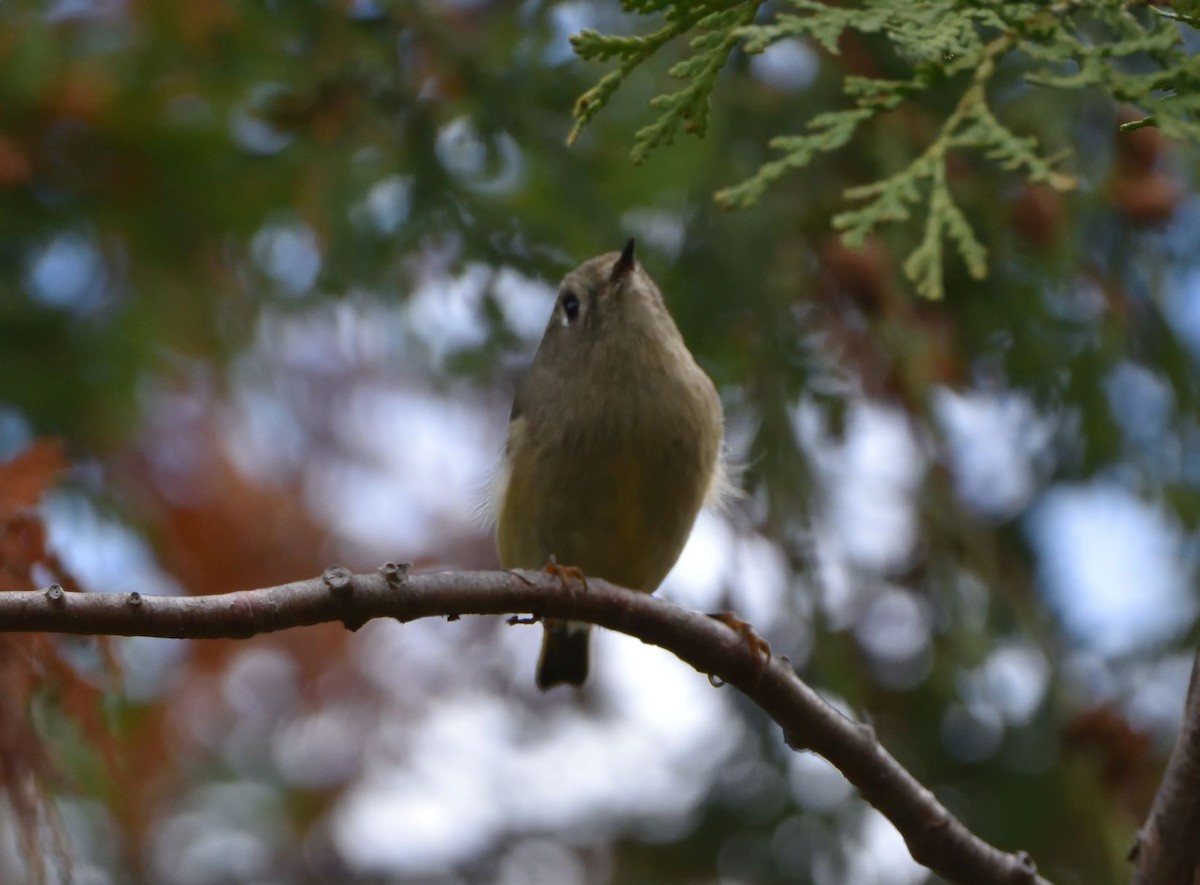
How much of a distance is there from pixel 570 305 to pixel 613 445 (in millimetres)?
669

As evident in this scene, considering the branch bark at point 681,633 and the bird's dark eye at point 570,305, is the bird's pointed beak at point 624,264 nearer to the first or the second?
the bird's dark eye at point 570,305

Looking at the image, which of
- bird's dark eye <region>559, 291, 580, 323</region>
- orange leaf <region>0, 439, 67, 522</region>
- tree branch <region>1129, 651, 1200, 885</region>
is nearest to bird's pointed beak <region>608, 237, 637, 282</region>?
bird's dark eye <region>559, 291, 580, 323</region>

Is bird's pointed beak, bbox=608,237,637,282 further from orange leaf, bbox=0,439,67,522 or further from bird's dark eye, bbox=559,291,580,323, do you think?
orange leaf, bbox=0,439,67,522

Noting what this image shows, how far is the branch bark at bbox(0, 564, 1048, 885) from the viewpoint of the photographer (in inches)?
89.1

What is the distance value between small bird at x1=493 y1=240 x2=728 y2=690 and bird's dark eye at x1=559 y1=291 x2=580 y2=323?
3 centimetres

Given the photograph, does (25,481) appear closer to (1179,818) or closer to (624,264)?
(624,264)

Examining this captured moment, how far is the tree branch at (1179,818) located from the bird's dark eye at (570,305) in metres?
2.21

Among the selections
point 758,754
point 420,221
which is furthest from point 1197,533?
point 420,221

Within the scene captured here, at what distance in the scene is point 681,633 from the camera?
2693mm

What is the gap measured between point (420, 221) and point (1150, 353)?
218cm

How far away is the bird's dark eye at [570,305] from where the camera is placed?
4.23 m

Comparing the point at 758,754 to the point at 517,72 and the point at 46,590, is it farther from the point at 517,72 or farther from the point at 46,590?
the point at 46,590

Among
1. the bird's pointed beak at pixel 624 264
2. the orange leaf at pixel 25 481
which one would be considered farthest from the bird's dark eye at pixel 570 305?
the orange leaf at pixel 25 481

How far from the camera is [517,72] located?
14.9ft
